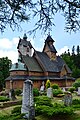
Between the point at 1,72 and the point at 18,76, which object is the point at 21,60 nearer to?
Answer: the point at 18,76

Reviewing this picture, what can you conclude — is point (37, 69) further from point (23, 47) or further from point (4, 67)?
point (4, 67)

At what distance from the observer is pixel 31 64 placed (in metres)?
59.4

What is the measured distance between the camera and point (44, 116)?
1494 centimetres

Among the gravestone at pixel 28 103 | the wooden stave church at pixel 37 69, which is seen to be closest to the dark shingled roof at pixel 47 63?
the wooden stave church at pixel 37 69

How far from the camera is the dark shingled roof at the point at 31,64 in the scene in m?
57.9

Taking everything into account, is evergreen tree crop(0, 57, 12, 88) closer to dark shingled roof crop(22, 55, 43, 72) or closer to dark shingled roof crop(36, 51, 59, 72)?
dark shingled roof crop(22, 55, 43, 72)

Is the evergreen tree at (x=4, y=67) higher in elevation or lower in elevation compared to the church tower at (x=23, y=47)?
lower

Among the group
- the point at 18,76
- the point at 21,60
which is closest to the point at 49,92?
the point at 18,76

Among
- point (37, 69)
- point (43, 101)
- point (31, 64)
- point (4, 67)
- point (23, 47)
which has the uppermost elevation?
point (23, 47)

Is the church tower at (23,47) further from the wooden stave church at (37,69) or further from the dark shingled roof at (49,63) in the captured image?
the dark shingled roof at (49,63)

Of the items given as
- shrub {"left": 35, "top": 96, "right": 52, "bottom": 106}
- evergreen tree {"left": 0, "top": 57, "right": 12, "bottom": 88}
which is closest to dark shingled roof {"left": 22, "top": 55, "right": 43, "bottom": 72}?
evergreen tree {"left": 0, "top": 57, "right": 12, "bottom": 88}

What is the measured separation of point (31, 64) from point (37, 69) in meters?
Answer: 1.94

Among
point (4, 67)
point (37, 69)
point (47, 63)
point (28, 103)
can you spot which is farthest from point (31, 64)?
point (28, 103)

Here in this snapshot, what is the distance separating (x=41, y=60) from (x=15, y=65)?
805 centimetres
